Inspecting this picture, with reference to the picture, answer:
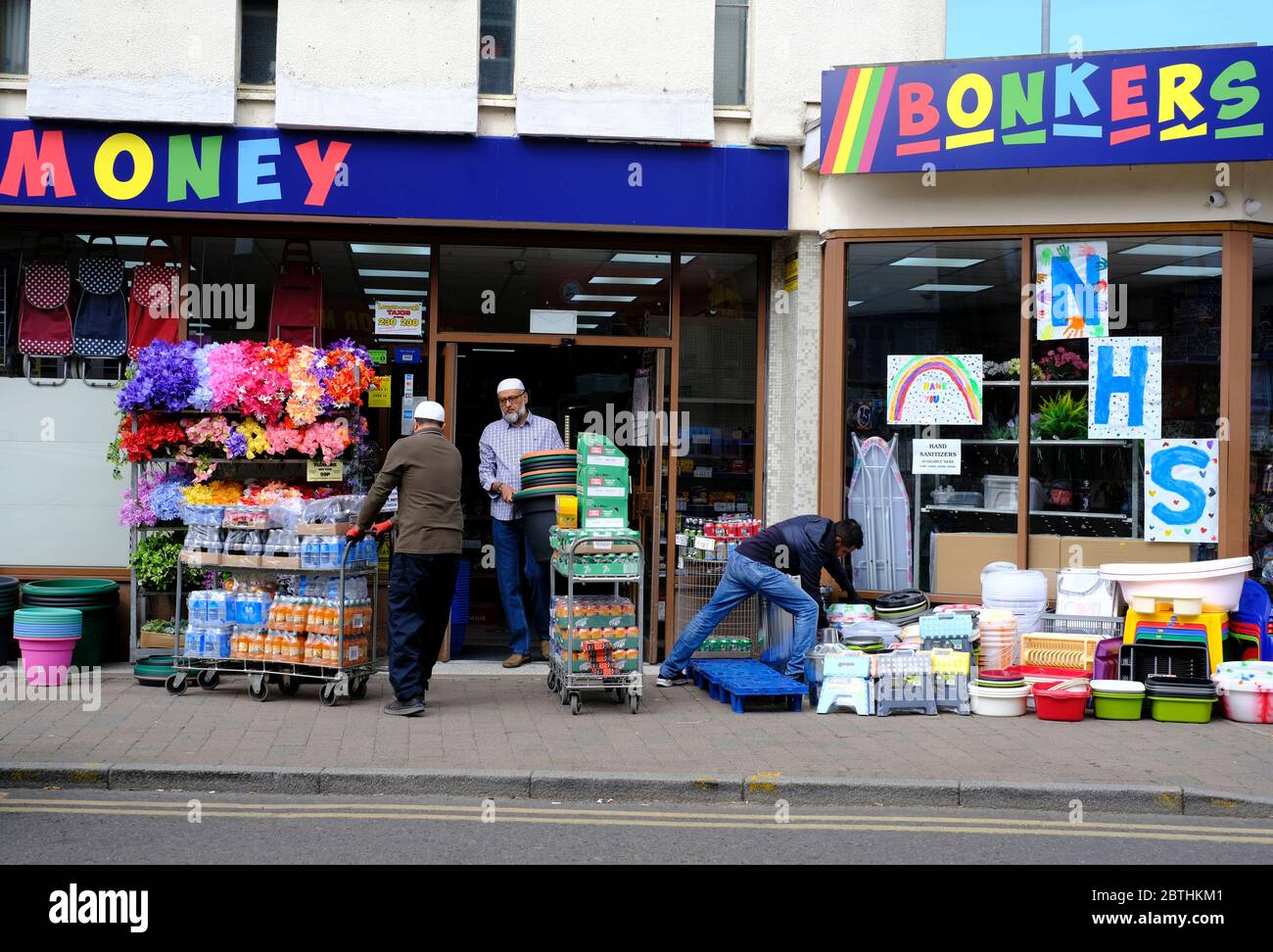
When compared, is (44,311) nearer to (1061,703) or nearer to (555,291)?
(555,291)

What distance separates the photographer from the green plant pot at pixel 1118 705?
9266 mm

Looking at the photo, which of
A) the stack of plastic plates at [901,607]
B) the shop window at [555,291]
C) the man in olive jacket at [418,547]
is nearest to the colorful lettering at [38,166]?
the shop window at [555,291]

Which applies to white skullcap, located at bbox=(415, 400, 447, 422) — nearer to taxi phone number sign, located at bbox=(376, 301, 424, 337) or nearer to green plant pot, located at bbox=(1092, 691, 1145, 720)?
taxi phone number sign, located at bbox=(376, 301, 424, 337)

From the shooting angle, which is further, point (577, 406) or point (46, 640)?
point (577, 406)

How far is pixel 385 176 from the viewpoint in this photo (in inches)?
418

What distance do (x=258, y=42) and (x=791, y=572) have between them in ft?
20.2

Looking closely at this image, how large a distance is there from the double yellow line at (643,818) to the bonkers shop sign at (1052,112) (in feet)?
18.2

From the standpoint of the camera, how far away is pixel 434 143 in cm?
1065

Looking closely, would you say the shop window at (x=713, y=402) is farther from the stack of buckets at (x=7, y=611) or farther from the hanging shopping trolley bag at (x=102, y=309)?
the stack of buckets at (x=7, y=611)

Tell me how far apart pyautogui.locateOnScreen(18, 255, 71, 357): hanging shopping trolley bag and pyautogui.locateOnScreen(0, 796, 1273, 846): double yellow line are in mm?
5247

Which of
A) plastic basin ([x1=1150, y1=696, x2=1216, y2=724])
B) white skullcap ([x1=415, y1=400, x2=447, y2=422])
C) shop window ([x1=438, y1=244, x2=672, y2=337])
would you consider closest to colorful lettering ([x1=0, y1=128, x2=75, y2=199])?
shop window ([x1=438, y1=244, x2=672, y2=337])

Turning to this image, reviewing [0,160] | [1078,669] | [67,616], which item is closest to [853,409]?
[1078,669]

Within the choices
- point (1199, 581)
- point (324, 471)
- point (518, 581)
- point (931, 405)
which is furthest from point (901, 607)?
point (324, 471)
